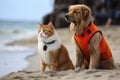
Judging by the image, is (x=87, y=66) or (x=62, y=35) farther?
(x=62, y=35)

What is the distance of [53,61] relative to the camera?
31.3ft

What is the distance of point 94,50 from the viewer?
30.4ft

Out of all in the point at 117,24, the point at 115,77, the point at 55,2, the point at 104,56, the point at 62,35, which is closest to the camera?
the point at 115,77

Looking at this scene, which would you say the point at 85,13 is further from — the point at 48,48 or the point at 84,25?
the point at 48,48

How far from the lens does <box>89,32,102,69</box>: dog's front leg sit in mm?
9227

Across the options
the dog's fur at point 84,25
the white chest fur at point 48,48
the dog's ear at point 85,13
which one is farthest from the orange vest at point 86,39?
the white chest fur at point 48,48

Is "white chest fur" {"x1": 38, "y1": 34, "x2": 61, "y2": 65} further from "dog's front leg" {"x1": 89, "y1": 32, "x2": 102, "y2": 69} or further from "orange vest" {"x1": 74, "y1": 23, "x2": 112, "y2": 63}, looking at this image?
"dog's front leg" {"x1": 89, "y1": 32, "x2": 102, "y2": 69}

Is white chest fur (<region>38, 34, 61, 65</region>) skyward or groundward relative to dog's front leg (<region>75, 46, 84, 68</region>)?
skyward

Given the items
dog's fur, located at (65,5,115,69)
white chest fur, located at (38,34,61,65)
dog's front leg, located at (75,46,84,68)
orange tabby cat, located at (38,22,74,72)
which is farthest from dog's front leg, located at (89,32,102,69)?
white chest fur, located at (38,34,61,65)

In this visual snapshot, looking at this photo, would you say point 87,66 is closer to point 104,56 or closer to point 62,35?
point 104,56

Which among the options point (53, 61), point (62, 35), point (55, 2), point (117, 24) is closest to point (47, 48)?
point (53, 61)

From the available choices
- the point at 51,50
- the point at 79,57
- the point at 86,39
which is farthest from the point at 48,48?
the point at 86,39

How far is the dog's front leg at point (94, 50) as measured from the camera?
923 centimetres

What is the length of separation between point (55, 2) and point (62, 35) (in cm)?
893
